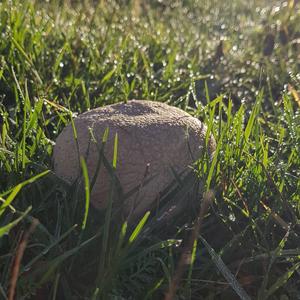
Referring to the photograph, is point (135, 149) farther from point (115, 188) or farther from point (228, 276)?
point (228, 276)

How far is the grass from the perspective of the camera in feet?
4.76

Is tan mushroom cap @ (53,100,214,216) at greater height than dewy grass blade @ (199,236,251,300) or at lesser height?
greater

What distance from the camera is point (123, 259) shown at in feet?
4.77

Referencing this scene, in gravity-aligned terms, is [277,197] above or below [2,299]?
above

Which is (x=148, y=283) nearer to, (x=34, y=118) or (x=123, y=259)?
(x=123, y=259)

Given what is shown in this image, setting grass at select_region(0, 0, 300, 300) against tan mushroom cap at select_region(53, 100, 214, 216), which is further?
tan mushroom cap at select_region(53, 100, 214, 216)

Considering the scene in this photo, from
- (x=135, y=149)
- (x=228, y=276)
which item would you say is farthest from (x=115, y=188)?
(x=228, y=276)

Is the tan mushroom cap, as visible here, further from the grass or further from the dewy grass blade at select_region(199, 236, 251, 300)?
the dewy grass blade at select_region(199, 236, 251, 300)

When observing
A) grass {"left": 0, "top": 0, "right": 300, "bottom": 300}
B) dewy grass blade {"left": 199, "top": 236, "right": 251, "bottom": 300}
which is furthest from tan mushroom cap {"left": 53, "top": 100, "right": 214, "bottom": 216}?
dewy grass blade {"left": 199, "top": 236, "right": 251, "bottom": 300}

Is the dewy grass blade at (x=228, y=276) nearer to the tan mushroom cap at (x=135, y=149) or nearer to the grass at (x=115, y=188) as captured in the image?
the grass at (x=115, y=188)

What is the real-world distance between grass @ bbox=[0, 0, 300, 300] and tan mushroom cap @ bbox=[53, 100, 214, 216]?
5 cm

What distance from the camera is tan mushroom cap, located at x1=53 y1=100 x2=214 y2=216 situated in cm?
167

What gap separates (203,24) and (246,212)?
84.3 inches

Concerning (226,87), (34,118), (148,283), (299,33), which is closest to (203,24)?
(299,33)
